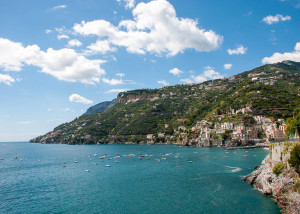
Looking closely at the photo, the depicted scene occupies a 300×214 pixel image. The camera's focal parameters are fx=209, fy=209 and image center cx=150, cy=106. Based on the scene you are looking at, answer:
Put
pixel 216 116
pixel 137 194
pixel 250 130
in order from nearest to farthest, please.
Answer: pixel 137 194 → pixel 250 130 → pixel 216 116

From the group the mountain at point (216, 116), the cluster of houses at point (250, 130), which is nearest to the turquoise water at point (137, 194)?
the cluster of houses at point (250, 130)

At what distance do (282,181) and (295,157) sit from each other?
3601mm

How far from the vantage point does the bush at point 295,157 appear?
84.2 ft

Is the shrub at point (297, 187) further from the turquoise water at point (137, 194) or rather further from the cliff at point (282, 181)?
the turquoise water at point (137, 194)

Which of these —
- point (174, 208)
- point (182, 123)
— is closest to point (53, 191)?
point (174, 208)

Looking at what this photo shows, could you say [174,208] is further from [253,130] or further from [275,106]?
[275,106]

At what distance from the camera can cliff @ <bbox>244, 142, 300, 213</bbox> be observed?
24.0 metres

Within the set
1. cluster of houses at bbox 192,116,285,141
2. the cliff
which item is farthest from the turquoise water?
cluster of houses at bbox 192,116,285,141

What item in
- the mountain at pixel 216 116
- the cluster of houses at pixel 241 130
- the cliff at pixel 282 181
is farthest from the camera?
the mountain at pixel 216 116

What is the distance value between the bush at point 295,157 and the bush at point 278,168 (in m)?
2.23

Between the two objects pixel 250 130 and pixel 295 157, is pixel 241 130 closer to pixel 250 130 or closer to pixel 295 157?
pixel 250 130

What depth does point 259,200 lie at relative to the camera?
28.1m

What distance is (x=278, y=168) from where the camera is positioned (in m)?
28.8

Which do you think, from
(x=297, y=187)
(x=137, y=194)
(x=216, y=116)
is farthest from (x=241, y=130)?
(x=137, y=194)
